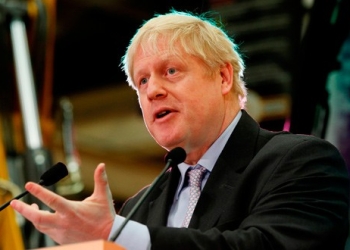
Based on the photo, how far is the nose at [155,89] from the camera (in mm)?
2592

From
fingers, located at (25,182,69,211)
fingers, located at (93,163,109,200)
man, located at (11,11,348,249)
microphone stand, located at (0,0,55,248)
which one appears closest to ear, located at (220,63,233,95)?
man, located at (11,11,348,249)

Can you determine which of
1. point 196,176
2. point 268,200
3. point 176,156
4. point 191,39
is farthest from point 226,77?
point 268,200

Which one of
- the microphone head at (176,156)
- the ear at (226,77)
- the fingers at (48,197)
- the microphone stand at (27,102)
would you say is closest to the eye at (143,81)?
the ear at (226,77)

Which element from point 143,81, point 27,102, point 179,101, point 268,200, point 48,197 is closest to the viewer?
point 48,197

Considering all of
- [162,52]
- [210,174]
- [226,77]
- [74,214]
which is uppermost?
[162,52]

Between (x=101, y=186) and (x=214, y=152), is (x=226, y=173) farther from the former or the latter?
(x=101, y=186)

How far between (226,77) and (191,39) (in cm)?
21

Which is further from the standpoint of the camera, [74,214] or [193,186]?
[193,186]

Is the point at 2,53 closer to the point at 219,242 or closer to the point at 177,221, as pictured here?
the point at 177,221

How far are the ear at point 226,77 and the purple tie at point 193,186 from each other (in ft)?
0.99

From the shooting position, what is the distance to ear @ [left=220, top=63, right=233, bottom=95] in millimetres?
2746

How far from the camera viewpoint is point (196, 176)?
260cm

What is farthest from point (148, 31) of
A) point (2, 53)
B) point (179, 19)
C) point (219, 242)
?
point (2, 53)

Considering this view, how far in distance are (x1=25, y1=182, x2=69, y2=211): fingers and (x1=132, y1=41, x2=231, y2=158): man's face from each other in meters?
0.69
